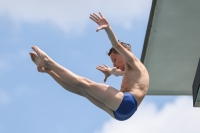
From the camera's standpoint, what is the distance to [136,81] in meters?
7.06

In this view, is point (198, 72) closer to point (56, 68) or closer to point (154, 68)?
point (154, 68)

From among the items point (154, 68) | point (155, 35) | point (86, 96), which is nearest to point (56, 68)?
point (86, 96)

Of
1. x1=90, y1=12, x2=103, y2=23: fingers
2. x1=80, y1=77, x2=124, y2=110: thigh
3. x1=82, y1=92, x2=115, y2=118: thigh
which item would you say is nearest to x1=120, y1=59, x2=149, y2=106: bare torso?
x1=80, y1=77, x2=124, y2=110: thigh

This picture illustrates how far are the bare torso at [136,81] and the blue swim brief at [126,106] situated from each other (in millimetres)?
87

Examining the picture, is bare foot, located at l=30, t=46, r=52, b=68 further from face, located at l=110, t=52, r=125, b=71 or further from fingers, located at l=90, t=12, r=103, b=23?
face, located at l=110, t=52, r=125, b=71

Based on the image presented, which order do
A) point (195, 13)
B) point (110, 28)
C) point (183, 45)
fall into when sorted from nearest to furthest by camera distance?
point (110, 28) < point (195, 13) < point (183, 45)

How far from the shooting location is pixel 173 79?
41.3ft

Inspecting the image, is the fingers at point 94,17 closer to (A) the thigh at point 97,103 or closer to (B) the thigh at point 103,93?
(B) the thigh at point 103,93

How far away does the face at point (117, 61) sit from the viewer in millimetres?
7447

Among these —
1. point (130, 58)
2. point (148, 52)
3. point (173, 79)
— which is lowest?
point (173, 79)

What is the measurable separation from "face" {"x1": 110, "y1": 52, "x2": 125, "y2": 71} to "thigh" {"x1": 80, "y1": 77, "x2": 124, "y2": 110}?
0.68m

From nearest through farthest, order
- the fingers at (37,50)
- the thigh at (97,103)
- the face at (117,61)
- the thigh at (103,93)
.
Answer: the thigh at (103,93) < the fingers at (37,50) < the thigh at (97,103) < the face at (117,61)

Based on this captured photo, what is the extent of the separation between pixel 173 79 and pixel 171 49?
1.17 meters

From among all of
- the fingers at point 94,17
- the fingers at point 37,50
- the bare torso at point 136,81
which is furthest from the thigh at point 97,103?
the fingers at point 94,17
